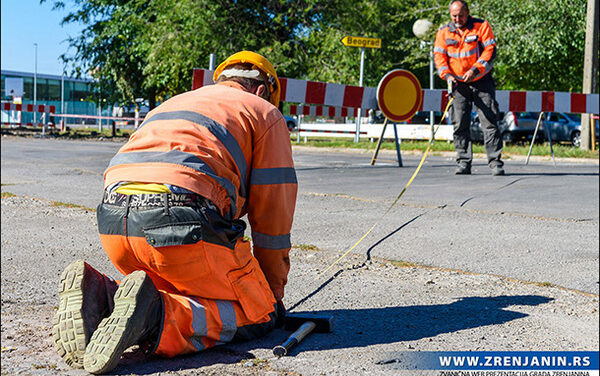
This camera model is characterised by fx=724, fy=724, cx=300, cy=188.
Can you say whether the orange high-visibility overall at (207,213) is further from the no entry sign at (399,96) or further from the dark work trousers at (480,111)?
the no entry sign at (399,96)

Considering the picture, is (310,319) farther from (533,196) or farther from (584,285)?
(533,196)

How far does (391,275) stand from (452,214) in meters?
2.25

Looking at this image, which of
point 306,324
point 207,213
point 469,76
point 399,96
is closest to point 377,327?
point 306,324

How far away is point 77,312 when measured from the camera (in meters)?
2.63

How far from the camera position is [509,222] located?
228 inches

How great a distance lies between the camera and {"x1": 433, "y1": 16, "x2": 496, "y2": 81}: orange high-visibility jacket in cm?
879

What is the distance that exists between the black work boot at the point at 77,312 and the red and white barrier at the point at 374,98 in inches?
236

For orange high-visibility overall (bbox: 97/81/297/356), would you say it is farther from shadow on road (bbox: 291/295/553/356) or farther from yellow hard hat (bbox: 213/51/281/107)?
shadow on road (bbox: 291/295/553/356)

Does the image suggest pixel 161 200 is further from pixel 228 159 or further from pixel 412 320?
pixel 412 320

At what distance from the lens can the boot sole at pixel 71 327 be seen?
8.54 ft

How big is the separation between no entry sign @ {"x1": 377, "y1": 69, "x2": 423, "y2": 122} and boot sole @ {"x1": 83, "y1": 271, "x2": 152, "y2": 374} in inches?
290

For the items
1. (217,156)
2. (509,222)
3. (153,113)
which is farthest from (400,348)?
(509,222)

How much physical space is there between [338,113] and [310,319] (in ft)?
42.8

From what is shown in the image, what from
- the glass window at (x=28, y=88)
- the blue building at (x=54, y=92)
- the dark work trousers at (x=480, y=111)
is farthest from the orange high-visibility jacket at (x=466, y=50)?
the glass window at (x=28, y=88)
